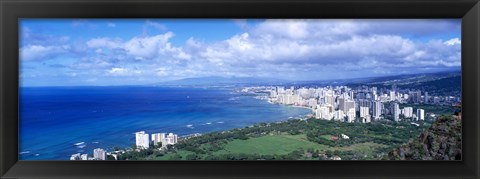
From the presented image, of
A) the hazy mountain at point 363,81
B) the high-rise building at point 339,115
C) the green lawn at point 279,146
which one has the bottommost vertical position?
the green lawn at point 279,146

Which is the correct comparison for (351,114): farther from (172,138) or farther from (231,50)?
(172,138)

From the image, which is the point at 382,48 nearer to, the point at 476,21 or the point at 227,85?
the point at 476,21

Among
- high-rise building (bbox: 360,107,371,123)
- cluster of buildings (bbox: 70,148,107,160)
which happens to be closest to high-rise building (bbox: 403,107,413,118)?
high-rise building (bbox: 360,107,371,123)

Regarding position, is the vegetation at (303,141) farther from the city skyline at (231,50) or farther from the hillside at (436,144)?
the city skyline at (231,50)

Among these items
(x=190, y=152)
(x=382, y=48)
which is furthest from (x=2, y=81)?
(x=382, y=48)

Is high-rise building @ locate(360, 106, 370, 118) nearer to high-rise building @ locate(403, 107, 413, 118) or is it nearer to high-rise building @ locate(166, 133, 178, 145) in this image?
high-rise building @ locate(403, 107, 413, 118)

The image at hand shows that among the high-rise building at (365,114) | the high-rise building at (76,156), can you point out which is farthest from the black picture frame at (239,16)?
the high-rise building at (365,114)
